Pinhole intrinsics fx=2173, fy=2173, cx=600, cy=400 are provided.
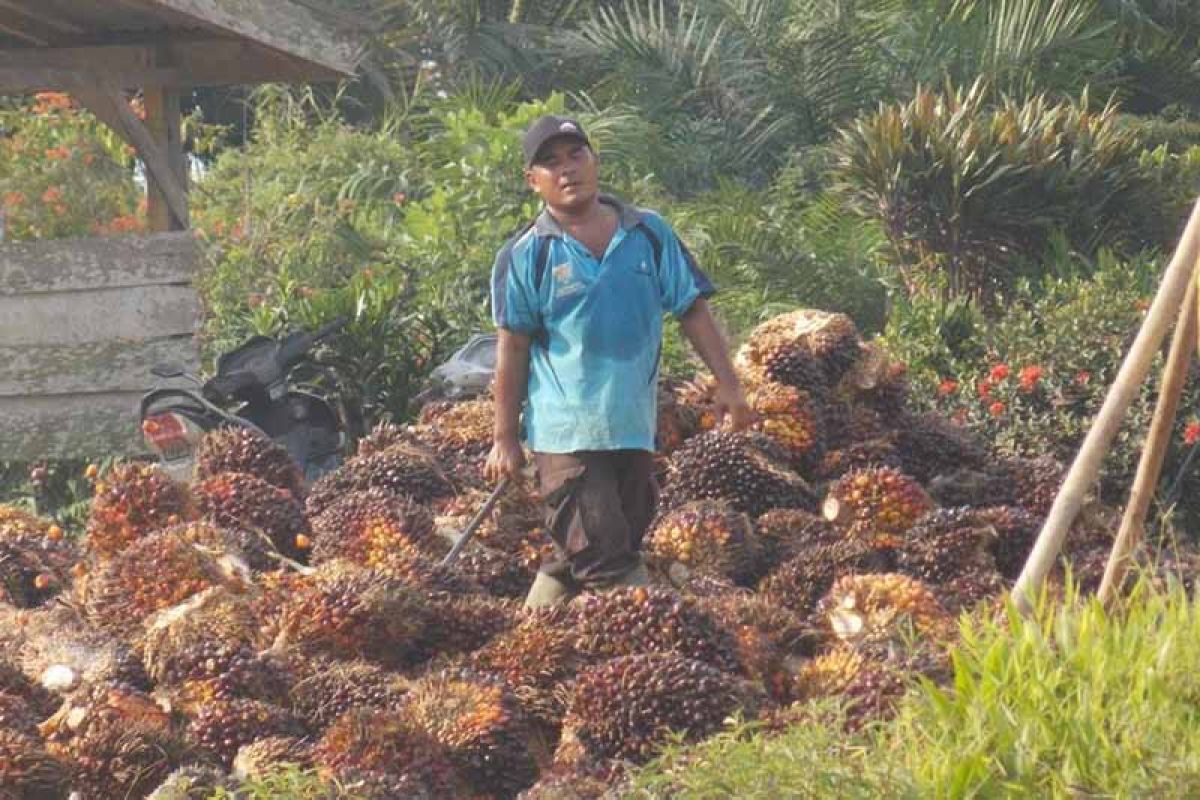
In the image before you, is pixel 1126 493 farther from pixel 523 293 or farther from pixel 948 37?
pixel 948 37

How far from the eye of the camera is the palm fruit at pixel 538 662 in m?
4.89

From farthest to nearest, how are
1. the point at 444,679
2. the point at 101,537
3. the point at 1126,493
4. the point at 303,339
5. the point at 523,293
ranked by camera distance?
the point at 303,339, the point at 1126,493, the point at 101,537, the point at 523,293, the point at 444,679

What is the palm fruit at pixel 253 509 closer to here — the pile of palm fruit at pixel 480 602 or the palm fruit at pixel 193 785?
the pile of palm fruit at pixel 480 602

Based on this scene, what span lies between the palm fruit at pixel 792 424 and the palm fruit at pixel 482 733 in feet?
7.67

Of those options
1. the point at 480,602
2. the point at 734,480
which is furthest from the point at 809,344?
the point at 480,602

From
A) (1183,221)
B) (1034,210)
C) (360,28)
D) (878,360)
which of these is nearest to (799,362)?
(878,360)

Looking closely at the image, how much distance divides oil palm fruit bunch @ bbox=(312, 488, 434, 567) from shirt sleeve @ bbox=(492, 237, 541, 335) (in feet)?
2.14

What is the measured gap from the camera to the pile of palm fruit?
15.1 feet

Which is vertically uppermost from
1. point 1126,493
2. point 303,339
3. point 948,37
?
point 948,37

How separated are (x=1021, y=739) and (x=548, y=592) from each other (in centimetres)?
222

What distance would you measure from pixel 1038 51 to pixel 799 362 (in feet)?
29.0

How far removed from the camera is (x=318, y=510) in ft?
21.9

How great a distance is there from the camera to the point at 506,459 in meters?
5.93

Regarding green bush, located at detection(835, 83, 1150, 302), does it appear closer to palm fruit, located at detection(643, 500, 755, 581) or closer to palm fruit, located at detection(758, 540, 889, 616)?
palm fruit, located at detection(643, 500, 755, 581)
